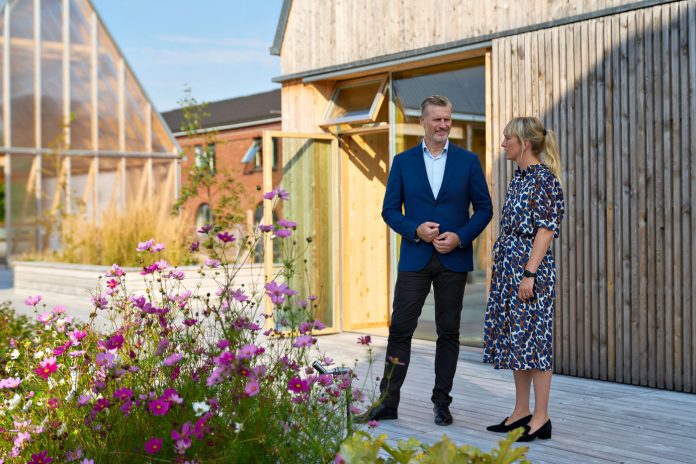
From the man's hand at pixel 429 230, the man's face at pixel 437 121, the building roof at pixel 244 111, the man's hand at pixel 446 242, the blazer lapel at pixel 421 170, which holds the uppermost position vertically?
the building roof at pixel 244 111

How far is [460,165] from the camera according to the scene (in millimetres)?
5266

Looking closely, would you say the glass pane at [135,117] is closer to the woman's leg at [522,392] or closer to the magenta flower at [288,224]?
the woman's leg at [522,392]

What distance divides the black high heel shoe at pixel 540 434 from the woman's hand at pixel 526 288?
681 mm

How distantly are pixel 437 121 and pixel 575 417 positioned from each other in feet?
6.16

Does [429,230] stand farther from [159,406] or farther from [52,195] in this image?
[52,195]

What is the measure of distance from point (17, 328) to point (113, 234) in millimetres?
6585

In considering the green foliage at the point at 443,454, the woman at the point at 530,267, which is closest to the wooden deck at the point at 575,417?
the woman at the point at 530,267

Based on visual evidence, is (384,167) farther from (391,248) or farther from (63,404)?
(63,404)

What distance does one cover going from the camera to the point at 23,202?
72.4 ft

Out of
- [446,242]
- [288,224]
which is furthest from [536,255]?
[288,224]

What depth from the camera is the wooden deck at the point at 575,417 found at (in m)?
4.62

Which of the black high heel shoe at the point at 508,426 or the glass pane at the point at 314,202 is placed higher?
the glass pane at the point at 314,202

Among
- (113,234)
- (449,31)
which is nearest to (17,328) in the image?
(449,31)

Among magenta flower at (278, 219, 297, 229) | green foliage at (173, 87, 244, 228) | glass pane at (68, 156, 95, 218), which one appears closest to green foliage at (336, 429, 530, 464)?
magenta flower at (278, 219, 297, 229)
